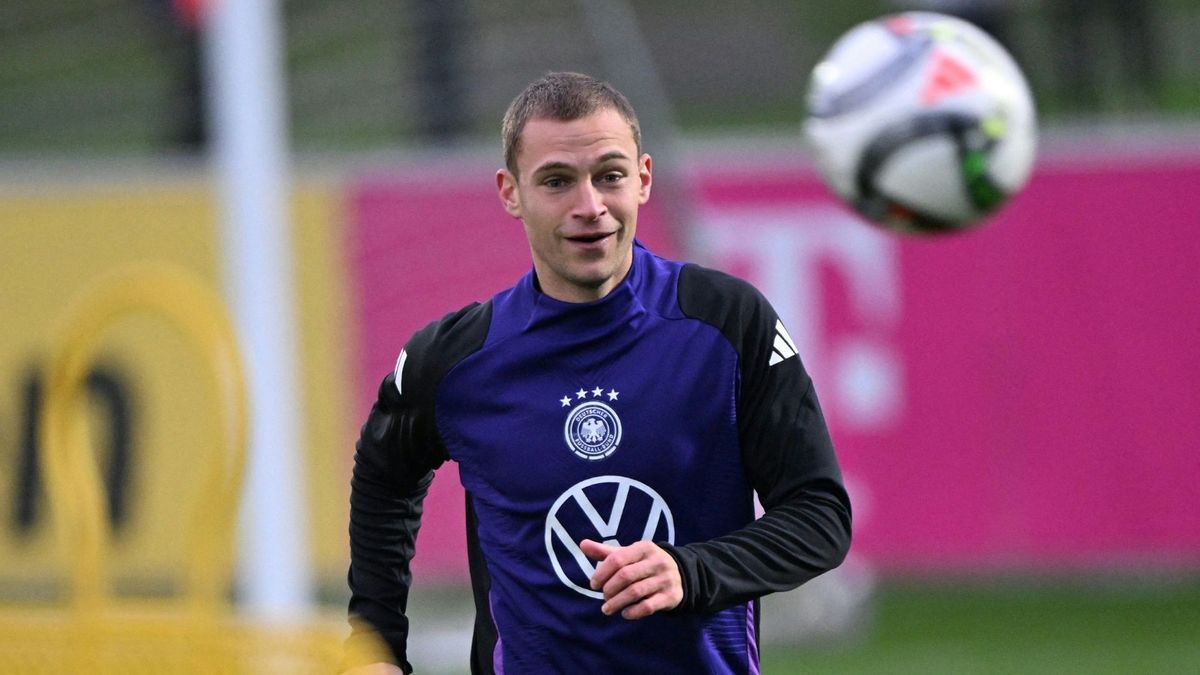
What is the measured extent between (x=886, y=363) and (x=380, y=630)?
18.1 ft

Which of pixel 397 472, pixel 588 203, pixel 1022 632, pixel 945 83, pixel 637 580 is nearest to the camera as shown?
pixel 637 580

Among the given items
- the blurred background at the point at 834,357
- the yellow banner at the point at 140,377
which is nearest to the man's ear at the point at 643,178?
the blurred background at the point at 834,357

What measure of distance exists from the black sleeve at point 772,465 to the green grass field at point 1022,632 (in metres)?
4.76

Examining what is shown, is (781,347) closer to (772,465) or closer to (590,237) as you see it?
(772,465)

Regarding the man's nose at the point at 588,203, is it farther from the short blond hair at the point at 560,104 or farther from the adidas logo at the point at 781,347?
the adidas logo at the point at 781,347

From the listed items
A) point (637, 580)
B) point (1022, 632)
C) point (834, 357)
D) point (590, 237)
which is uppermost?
point (834, 357)

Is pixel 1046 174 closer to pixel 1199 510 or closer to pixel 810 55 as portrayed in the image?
pixel 1199 510

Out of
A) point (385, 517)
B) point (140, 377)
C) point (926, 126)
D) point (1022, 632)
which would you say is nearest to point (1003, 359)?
point (1022, 632)

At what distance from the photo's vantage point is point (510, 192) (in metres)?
3.32

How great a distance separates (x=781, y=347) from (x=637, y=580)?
57cm

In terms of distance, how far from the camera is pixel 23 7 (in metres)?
13.0

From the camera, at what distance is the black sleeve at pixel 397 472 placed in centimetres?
335

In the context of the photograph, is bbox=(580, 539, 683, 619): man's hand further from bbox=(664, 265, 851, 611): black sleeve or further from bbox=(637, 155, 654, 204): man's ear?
bbox=(637, 155, 654, 204): man's ear

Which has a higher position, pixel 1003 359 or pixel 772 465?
pixel 1003 359
